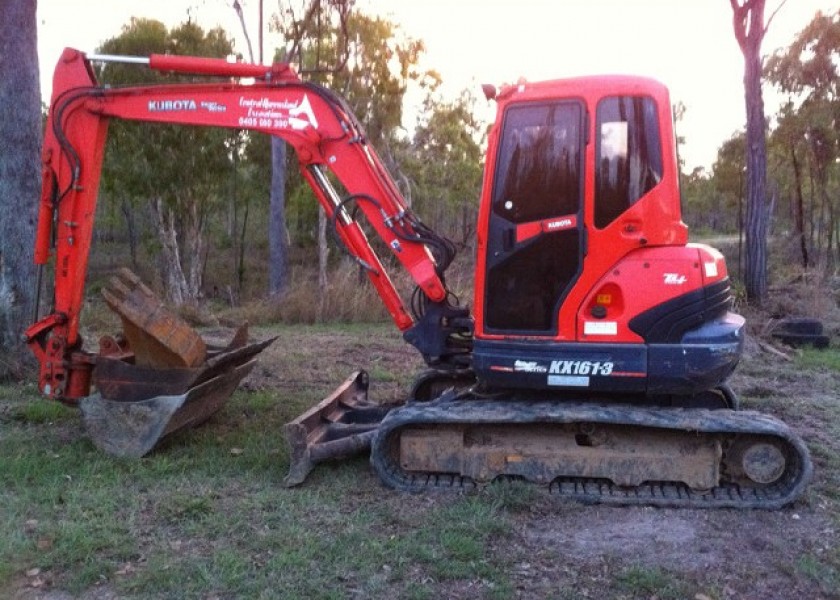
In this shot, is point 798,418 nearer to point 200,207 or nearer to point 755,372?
point 755,372

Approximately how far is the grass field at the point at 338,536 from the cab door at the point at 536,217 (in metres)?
1.24

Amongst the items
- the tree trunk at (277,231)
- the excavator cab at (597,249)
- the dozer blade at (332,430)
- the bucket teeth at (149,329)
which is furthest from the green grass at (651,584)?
the tree trunk at (277,231)

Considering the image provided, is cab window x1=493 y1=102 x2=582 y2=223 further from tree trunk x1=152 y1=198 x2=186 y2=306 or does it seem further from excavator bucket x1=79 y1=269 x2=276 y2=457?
tree trunk x1=152 y1=198 x2=186 y2=306

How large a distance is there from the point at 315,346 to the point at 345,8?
10010 millimetres

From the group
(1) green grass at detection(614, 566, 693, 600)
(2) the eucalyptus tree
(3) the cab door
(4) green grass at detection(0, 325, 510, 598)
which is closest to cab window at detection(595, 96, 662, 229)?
(3) the cab door

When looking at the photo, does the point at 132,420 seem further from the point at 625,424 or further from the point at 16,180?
the point at 16,180

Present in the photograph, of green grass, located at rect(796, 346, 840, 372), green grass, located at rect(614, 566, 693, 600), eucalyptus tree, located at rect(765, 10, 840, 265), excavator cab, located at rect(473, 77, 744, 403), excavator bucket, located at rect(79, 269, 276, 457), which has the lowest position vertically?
green grass, located at rect(614, 566, 693, 600)

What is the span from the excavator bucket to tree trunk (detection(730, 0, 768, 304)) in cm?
1240

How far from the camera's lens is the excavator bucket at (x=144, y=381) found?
6480mm

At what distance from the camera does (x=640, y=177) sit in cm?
568

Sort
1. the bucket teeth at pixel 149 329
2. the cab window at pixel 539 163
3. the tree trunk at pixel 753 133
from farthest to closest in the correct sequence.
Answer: the tree trunk at pixel 753 133
the bucket teeth at pixel 149 329
the cab window at pixel 539 163

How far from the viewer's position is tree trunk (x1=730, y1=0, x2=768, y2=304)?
16.4 m

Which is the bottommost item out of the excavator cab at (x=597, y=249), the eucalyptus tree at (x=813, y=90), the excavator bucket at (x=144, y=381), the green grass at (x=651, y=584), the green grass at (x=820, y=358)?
the green grass at (x=651, y=584)

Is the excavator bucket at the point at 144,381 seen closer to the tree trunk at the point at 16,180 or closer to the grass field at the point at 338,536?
the grass field at the point at 338,536
